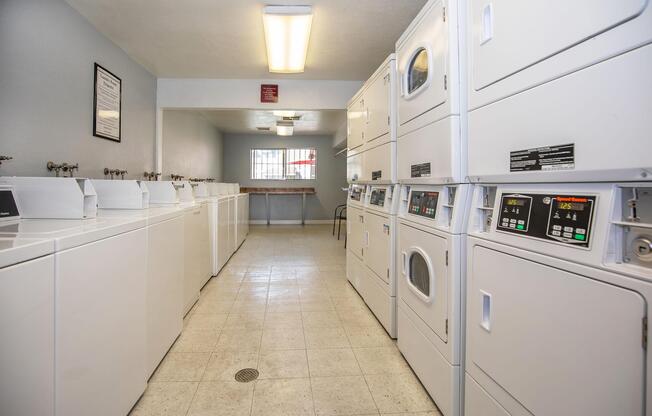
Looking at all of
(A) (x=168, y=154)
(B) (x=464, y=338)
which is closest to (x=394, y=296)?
(B) (x=464, y=338)

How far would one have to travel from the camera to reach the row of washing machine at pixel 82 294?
841mm

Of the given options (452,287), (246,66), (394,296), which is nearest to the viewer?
(452,287)

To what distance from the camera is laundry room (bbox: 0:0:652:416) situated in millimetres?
780

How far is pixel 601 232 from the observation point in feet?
2.58

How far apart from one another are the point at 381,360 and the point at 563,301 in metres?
1.34

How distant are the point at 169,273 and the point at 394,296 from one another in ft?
4.95

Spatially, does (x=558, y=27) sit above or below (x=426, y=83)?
below

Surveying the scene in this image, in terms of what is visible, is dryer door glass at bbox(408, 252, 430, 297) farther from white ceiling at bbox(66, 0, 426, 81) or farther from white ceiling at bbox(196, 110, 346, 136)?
white ceiling at bbox(196, 110, 346, 136)

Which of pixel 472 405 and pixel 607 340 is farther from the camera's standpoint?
pixel 472 405

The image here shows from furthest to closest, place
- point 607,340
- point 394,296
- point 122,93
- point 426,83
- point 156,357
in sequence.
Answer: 1. point 122,93
2. point 394,296
3. point 156,357
4. point 426,83
5. point 607,340

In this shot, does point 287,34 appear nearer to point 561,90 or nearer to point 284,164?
point 561,90

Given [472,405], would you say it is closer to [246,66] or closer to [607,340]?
[607,340]

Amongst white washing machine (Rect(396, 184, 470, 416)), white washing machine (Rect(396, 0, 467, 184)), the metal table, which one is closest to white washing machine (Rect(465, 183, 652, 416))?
white washing machine (Rect(396, 184, 470, 416))

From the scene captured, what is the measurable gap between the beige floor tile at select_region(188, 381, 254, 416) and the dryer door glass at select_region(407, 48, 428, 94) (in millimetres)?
1887
